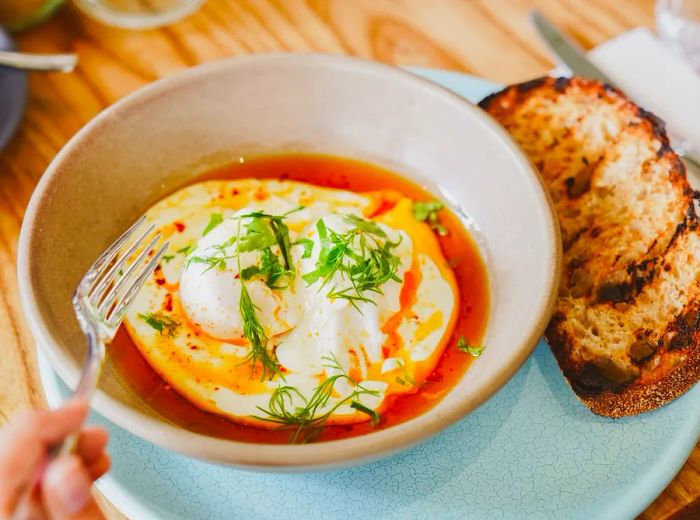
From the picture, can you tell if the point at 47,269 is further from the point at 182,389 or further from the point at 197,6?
the point at 197,6

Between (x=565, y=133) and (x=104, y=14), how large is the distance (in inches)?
58.6

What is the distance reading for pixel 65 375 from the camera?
111cm

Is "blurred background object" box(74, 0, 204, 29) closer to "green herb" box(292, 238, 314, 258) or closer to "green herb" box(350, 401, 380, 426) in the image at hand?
"green herb" box(292, 238, 314, 258)

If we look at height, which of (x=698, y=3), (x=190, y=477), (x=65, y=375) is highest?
(x=698, y=3)

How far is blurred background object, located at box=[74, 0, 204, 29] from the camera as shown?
2.22 m

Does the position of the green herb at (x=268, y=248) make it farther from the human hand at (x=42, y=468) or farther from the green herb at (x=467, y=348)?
the human hand at (x=42, y=468)

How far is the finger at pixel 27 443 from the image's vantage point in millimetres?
721

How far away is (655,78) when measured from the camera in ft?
6.07

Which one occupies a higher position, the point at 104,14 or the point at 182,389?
the point at 104,14

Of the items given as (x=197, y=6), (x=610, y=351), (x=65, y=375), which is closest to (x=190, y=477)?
(x=65, y=375)

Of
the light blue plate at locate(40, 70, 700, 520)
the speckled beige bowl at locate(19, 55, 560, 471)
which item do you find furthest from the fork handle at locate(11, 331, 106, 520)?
the light blue plate at locate(40, 70, 700, 520)

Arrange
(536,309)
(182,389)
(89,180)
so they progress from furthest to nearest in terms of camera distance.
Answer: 1. (89,180)
2. (182,389)
3. (536,309)

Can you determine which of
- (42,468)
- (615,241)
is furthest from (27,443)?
(615,241)

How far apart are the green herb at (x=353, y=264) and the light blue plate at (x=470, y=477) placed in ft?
1.03
